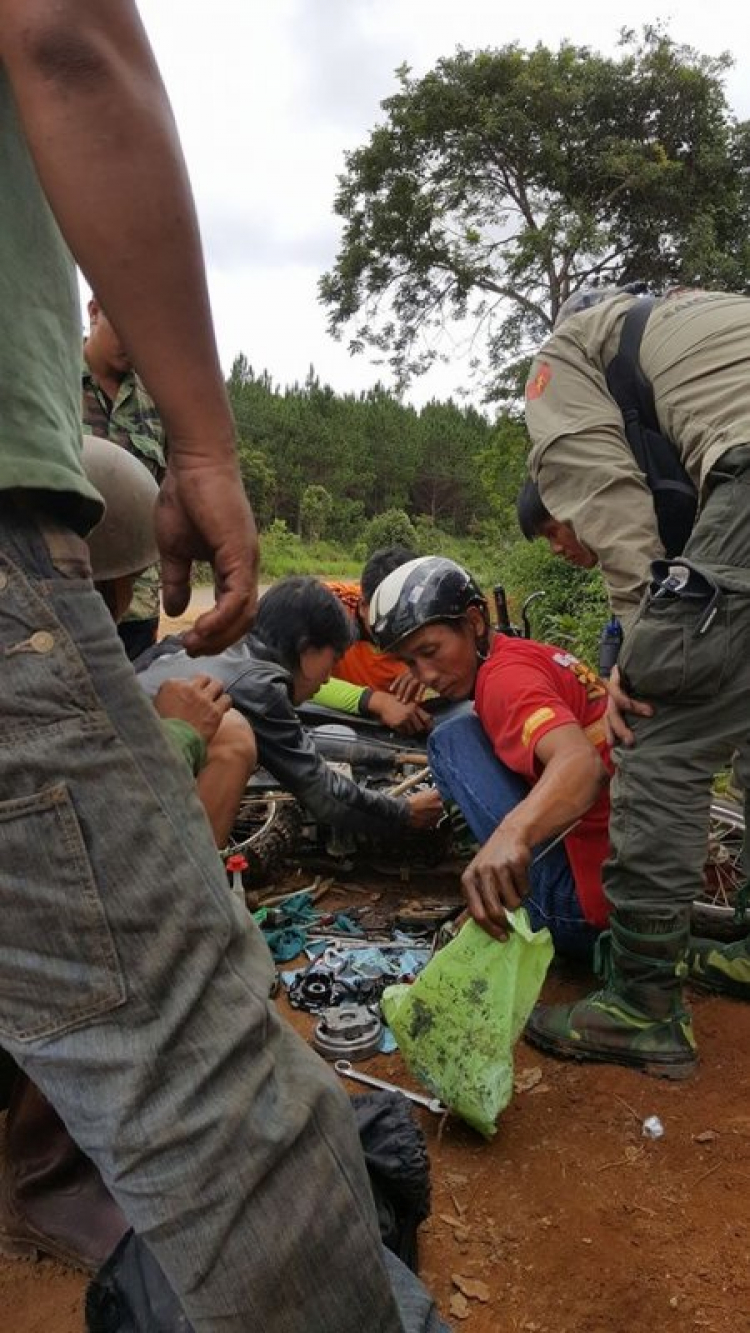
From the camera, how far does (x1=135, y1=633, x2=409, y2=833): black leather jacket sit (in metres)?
3.81

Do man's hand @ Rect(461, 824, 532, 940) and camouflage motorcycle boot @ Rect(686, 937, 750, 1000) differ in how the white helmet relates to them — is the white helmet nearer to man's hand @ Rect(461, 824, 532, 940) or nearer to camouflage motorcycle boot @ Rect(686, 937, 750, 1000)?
man's hand @ Rect(461, 824, 532, 940)

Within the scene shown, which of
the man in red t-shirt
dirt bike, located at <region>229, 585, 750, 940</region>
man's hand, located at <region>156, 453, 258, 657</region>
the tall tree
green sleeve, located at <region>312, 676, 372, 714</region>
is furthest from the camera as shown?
the tall tree

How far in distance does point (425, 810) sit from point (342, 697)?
1461 mm

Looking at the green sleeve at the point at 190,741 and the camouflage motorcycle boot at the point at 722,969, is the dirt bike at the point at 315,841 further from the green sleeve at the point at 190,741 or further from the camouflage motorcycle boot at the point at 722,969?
the green sleeve at the point at 190,741

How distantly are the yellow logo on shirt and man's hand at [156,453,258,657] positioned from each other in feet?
5.25

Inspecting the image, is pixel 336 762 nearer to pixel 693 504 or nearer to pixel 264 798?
pixel 264 798

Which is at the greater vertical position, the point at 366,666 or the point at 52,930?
the point at 52,930

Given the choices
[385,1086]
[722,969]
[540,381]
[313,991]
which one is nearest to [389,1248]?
[385,1086]

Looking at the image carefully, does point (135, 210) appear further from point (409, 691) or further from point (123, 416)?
point (409, 691)

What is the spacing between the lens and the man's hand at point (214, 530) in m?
1.21

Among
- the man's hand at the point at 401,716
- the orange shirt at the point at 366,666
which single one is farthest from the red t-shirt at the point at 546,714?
the orange shirt at the point at 366,666

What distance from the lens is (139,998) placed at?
40.6 inches

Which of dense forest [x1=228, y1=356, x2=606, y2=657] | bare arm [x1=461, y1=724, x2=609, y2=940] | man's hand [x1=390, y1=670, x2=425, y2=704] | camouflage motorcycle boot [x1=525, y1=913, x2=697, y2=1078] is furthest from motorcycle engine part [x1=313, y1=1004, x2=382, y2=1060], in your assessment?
dense forest [x1=228, y1=356, x2=606, y2=657]

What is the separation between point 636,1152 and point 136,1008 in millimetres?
1765
